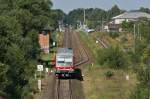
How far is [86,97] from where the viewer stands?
145 ft

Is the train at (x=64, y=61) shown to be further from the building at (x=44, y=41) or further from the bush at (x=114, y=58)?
the building at (x=44, y=41)

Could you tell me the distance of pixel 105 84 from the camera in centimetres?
5194

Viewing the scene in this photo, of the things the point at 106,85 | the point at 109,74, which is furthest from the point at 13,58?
the point at 109,74

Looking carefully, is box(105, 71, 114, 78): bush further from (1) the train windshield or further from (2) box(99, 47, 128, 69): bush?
(2) box(99, 47, 128, 69): bush

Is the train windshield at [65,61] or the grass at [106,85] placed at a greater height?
the train windshield at [65,61]

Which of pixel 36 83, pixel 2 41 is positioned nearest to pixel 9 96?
pixel 2 41

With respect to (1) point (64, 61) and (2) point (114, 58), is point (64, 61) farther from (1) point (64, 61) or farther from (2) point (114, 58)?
(2) point (114, 58)

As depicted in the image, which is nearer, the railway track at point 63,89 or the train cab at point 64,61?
the railway track at point 63,89

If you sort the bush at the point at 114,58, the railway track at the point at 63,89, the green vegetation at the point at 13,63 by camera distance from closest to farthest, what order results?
the green vegetation at the point at 13,63
the railway track at the point at 63,89
the bush at the point at 114,58

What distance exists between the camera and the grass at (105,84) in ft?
144

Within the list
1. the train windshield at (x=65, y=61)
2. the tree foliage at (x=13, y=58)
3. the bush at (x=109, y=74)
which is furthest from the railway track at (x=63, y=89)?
the bush at (x=109, y=74)

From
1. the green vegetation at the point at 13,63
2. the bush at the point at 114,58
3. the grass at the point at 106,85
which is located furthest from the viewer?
the bush at the point at 114,58

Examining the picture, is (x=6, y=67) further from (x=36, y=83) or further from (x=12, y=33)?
(x=36, y=83)

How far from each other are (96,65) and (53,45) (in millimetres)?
31944
